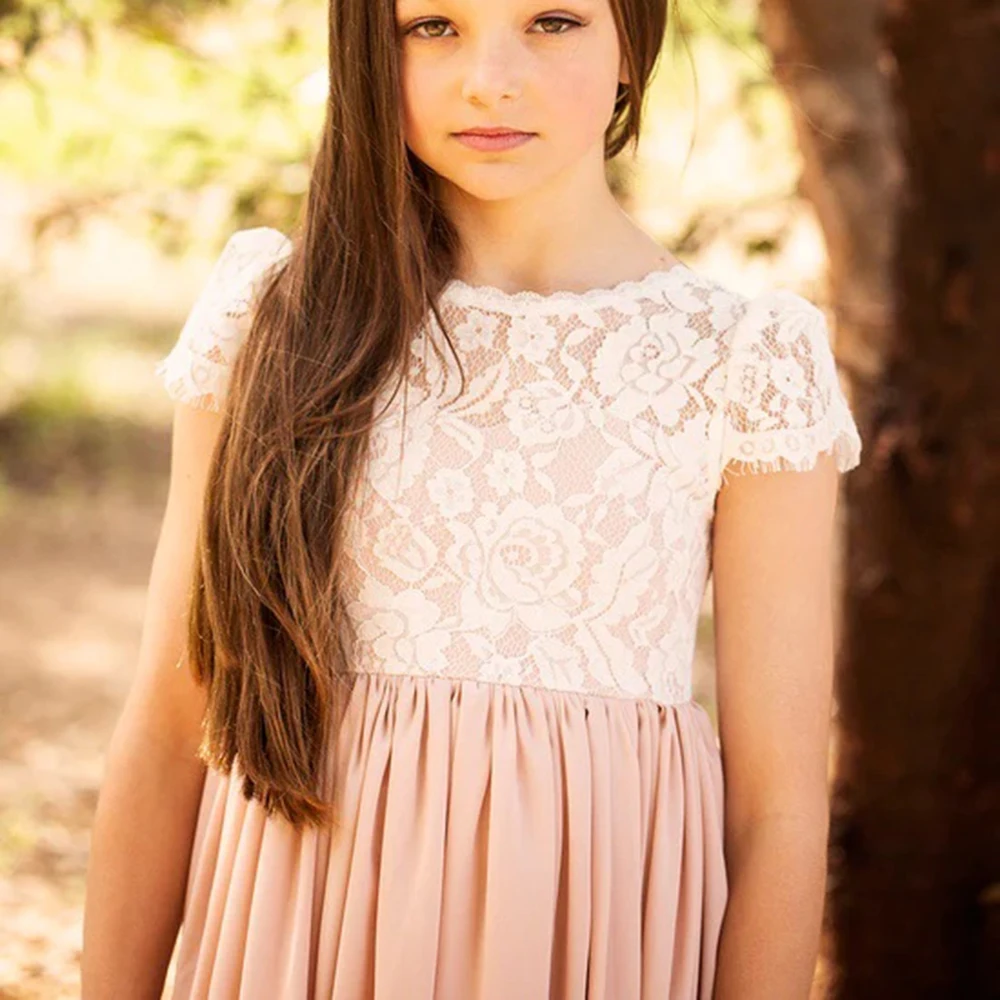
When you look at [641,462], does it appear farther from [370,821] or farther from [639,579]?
[370,821]

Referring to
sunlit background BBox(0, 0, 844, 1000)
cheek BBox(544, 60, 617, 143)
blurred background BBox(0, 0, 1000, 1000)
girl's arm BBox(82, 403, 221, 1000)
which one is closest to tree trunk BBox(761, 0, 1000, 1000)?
blurred background BBox(0, 0, 1000, 1000)

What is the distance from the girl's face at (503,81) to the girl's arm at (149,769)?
393 millimetres

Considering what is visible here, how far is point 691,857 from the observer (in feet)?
6.02

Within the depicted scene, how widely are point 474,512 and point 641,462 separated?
19 cm

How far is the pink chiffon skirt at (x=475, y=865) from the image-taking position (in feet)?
5.70

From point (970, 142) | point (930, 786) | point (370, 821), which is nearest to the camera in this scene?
point (370, 821)

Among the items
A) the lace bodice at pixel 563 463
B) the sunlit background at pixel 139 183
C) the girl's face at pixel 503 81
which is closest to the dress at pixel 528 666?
the lace bodice at pixel 563 463

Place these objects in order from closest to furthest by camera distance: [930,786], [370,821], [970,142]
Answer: [370,821] < [970,142] < [930,786]

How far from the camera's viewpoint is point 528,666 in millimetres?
1782

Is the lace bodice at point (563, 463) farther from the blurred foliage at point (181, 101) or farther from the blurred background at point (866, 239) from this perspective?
the blurred foliage at point (181, 101)

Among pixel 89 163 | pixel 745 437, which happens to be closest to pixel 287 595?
pixel 745 437

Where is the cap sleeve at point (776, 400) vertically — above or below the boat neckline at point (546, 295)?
below

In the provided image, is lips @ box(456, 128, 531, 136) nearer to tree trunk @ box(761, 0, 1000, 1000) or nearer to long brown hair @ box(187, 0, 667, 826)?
long brown hair @ box(187, 0, 667, 826)

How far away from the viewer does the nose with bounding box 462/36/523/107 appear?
170cm
